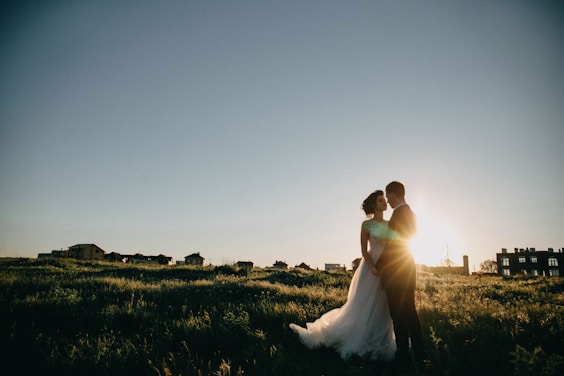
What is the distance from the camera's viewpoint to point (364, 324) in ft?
16.5

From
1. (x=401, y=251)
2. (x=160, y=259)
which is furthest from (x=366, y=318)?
(x=160, y=259)

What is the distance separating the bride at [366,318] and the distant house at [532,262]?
8683cm

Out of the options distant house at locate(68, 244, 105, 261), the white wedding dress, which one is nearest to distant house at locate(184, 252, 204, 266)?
distant house at locate(68, 244, 105, 261)

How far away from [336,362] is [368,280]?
139 centimetres

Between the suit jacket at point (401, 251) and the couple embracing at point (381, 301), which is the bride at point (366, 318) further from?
the suit jacket at point (401, 251)

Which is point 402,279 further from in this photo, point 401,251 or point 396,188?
point 396,188

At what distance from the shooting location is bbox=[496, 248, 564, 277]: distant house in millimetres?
73125

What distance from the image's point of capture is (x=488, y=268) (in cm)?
12106

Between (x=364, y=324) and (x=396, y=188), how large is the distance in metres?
2.30

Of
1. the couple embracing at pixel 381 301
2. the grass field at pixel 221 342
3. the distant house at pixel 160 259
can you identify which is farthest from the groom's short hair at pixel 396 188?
the distant house at pixel 160 259

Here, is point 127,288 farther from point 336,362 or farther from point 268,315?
point 336,362

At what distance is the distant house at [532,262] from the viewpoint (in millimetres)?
73125

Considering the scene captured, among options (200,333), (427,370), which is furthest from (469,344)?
(200,333)

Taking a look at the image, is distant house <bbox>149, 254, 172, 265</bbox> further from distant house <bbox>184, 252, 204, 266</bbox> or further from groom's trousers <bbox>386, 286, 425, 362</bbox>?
groom's trousers <bbox>386, 286, 425, 362</bbox>
